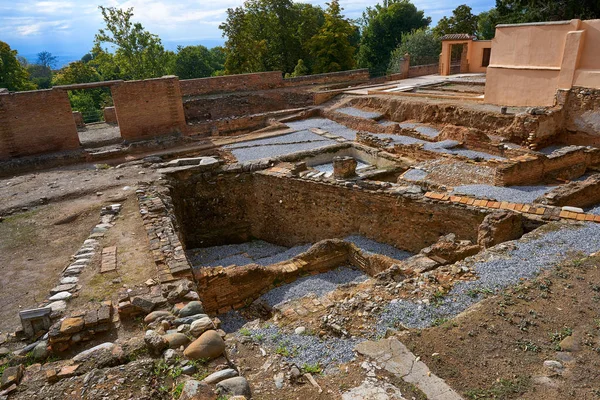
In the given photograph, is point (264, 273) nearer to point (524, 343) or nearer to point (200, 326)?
point (200, 326)

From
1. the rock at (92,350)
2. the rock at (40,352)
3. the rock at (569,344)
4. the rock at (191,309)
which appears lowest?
the rock at (569,344)

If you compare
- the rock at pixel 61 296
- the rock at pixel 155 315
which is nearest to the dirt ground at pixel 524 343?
the rock at pixel 155 315

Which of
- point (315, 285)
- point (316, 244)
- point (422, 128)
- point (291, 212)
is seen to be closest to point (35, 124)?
point (291, 212)

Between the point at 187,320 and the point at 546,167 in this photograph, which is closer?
the point at 187,320

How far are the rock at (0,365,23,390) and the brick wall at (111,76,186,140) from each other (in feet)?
39.5

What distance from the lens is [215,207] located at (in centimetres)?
1133

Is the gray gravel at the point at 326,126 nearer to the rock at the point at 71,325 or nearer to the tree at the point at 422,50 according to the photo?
the rock at the point at 71,325

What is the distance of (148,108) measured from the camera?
48.3ft

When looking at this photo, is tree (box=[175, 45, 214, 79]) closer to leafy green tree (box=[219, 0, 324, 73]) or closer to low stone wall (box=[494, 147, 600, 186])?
leafy green tree (box=[219, 0, 324, 73])

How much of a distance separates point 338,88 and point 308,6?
16233 mm

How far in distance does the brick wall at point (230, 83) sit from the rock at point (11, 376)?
18.9 meters

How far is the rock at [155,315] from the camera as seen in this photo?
466cm

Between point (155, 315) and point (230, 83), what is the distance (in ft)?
63.0

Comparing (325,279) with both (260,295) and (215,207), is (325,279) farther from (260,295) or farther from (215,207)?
(215,207)
